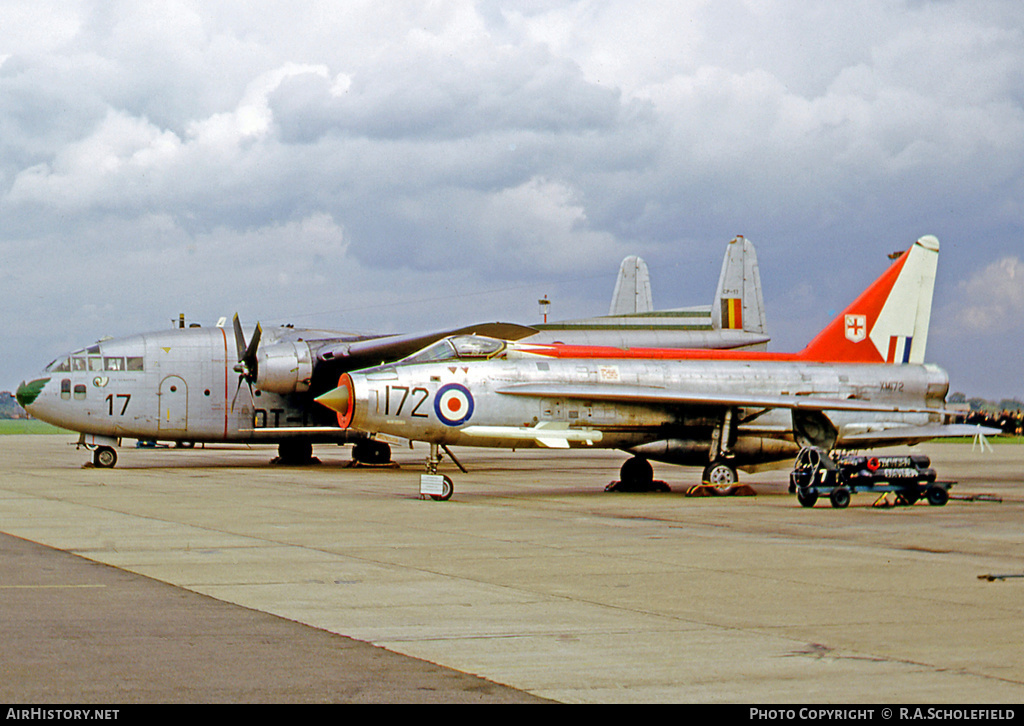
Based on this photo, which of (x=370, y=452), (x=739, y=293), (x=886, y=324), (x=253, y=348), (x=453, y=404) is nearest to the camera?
(x=453, y=404)

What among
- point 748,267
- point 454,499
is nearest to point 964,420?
point 454,499

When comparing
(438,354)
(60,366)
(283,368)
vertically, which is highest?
(438,354)

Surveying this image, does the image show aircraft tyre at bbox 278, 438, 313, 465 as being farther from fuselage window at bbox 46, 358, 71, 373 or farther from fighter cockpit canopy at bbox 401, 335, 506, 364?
fighter cockpit canopy at bbox 401, 335, 506, 364

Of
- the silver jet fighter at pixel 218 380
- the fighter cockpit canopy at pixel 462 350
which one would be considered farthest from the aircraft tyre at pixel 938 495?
the silver jet fighter at pixel 218 380

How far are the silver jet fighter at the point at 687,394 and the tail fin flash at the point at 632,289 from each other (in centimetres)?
2332

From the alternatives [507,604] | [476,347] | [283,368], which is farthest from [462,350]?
[507,604]

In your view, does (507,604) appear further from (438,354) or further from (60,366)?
(60,366)

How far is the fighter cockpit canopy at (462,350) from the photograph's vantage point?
65.7 feet

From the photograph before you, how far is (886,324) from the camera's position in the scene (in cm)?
2327

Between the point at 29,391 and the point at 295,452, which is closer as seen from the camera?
the point at 29,391

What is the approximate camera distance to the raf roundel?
19.1 m

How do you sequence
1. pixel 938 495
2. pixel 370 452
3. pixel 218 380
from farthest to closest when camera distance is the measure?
pixel 370 452 → pixel 218 380 → pixel 938 495

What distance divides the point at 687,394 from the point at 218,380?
15.0 metres

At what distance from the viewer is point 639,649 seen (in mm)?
6590
